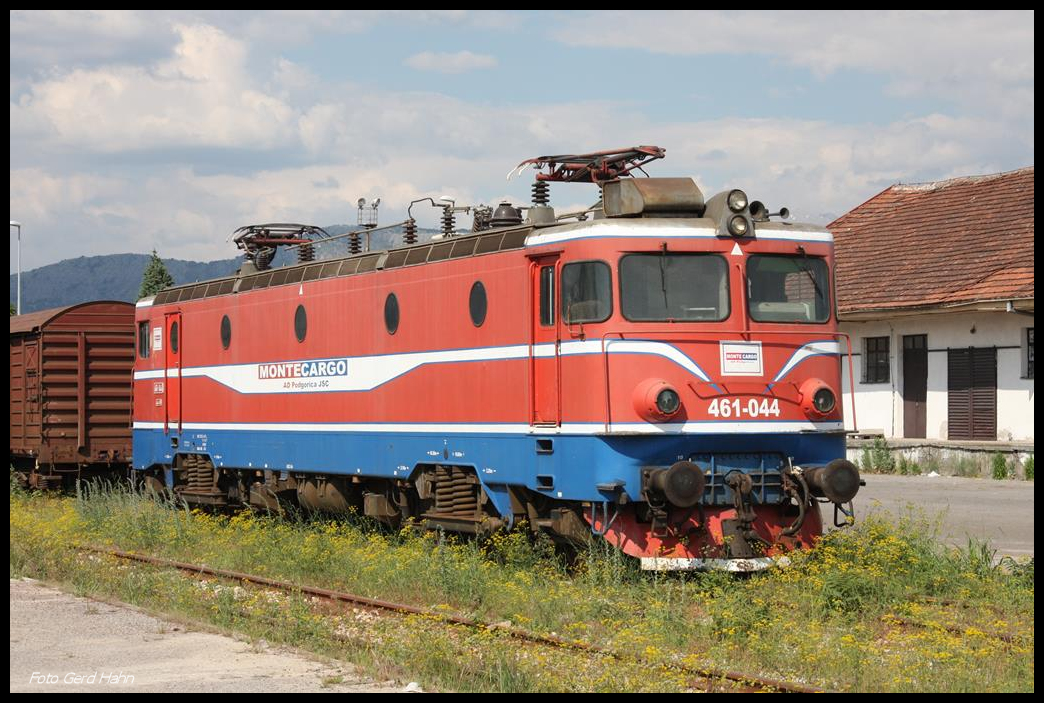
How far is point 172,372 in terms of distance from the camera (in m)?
21.2

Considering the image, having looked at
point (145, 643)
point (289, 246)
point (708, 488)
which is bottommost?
point (145, 643)

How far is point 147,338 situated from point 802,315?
12259mm

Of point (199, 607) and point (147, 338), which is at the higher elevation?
point (147, 338)

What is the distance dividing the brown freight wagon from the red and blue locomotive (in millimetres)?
9896

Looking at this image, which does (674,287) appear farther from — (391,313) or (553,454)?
(391,313)

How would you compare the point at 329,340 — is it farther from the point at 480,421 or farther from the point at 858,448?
the point at 858,448

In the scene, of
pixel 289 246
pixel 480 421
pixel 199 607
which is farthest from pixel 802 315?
pixel 289 246

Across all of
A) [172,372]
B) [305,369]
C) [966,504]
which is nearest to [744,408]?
[305,369]

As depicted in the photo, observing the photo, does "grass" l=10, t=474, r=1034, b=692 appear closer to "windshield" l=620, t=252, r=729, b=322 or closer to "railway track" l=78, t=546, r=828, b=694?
"railway track" l=78, t=546, r=828, b=694

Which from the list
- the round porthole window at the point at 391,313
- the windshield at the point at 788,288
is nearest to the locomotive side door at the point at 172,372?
the round porthole window at the point at 391,313
